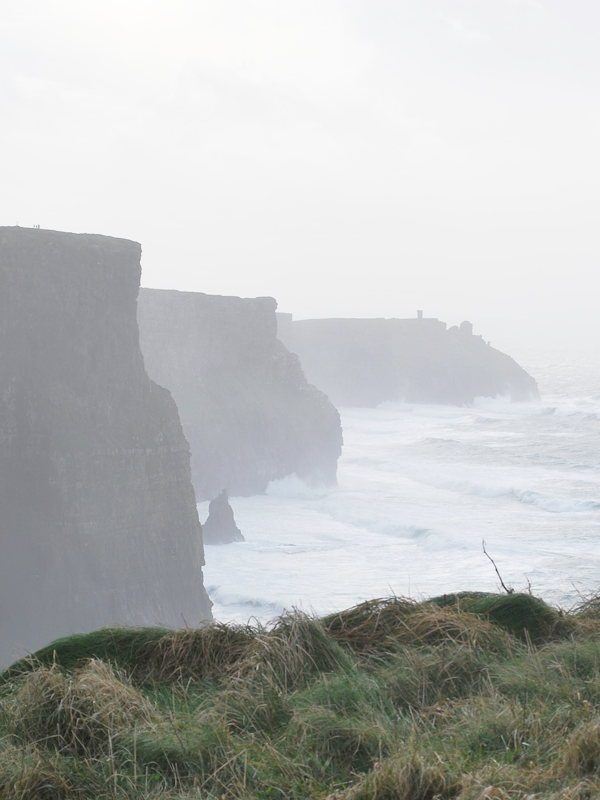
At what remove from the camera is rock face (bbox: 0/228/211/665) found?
2397 centimetres

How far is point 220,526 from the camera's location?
37031 millimetres

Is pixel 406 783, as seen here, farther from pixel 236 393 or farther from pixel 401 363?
pixel 401 363

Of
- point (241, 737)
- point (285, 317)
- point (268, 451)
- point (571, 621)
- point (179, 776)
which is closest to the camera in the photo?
point (179, 776)

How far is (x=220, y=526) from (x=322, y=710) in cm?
3321

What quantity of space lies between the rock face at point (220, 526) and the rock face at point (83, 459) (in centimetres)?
925

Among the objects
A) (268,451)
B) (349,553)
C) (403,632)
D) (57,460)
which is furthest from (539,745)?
(268,451)

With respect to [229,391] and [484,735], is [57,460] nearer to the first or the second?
[484,735]

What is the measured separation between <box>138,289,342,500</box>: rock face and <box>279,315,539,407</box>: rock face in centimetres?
3199

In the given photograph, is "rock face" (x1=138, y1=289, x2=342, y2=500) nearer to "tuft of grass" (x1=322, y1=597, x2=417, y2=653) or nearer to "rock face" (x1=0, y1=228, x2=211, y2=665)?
"rock face" (x1=0, y1=228, x2=211, y2=665)

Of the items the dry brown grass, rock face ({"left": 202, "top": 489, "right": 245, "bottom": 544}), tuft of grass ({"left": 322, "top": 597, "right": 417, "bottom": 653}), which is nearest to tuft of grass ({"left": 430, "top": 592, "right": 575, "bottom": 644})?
tuft of grass ({"left": 322, "top": 597, "right": 417, "bottom": 653})

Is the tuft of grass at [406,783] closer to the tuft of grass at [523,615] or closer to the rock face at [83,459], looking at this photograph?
the tuft of grass at [523,615]

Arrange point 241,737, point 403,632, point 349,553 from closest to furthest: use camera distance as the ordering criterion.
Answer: point 241,737
point 403,632
point 349,553

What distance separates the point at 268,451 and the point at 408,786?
5016 cm

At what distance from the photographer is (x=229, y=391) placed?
5447 centimetres
